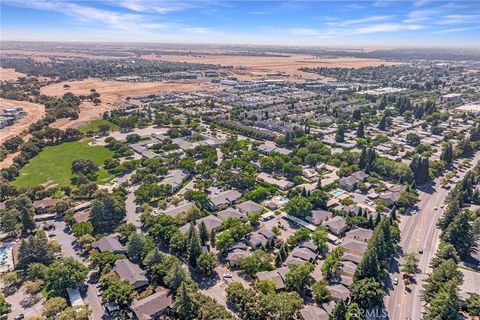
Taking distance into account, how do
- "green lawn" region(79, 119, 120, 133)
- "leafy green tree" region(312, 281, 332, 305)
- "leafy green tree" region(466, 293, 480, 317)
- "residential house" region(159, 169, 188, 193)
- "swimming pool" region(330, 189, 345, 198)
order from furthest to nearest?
"green lawn" region(79, 119, 120, 133)
"residential house" region(159, 169, 188, 193)
"swimming pool" region(330, 189, 345, 198)
"leafy green tree" region(312, 281, 332, 305)
"leafy green tree" region(466, 293, 480, 317)

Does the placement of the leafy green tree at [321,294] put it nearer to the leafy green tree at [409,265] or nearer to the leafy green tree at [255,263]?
the leafy green tree at [255,263]

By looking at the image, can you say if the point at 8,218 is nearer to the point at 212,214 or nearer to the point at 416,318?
the point at 212,214

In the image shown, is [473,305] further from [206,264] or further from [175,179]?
[175,179]

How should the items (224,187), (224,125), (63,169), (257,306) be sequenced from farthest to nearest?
(224,125) → (63,169) → (224,187) → (257,306)

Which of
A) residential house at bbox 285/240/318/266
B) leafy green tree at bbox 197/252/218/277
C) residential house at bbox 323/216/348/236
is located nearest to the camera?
leafy green tree at bbox 197/252/218/277

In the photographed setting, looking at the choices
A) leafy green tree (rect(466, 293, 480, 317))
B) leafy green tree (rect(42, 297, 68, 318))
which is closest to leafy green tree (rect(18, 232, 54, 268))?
leafy green tree (rect(42, 297, 68, 318))

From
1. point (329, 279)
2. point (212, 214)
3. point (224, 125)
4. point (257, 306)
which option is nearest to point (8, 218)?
point (212, 214)

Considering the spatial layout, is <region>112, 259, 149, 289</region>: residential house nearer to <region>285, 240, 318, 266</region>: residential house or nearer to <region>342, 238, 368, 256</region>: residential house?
<region>285, 240, 318, 266</region>: residential house
